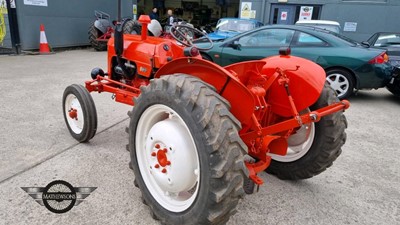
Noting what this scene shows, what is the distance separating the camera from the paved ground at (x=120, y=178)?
7.43 ft

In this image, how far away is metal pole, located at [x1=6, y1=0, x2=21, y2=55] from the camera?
9.71 meters

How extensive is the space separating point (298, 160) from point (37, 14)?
438 inches

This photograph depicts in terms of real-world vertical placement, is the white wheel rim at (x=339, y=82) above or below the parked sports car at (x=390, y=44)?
below

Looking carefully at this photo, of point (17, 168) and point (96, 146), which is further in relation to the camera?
point (96, 146)

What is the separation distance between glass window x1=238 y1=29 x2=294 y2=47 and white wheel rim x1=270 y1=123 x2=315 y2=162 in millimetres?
4022

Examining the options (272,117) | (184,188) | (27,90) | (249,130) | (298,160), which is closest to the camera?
(184,188)

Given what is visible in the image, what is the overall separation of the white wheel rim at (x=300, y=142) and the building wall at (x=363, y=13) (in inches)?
508

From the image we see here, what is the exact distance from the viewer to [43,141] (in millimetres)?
3432

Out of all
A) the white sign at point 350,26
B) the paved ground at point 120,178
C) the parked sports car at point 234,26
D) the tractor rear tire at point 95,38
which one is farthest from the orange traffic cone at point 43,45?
the white sign at point 350,26

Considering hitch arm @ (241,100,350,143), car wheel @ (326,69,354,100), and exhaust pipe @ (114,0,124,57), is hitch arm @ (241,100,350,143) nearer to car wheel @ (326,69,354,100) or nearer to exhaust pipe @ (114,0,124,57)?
exhaust pipe @ (114,0,124,57)

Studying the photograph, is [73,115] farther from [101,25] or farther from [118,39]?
[101,25]

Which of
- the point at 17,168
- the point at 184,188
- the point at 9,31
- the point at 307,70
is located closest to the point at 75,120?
the point at 17,168

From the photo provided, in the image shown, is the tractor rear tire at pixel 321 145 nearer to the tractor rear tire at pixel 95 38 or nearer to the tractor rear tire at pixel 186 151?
the tractor rear tire at pixel 186 151

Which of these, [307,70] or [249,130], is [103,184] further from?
[307,70]
